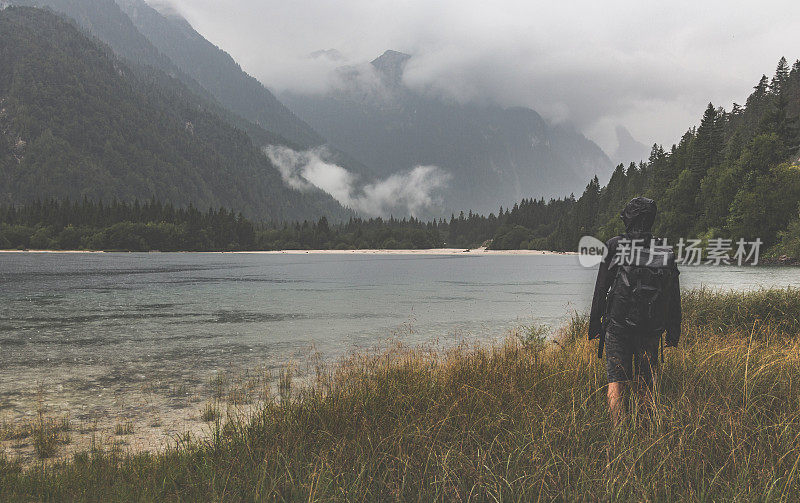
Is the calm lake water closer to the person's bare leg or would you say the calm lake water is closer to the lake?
the lake

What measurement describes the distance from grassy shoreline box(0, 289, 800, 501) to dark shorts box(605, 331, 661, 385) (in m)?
0.46

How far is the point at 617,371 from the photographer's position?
6434 mm

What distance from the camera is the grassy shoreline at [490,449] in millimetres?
4797

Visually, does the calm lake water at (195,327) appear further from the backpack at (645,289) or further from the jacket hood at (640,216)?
the jacket hood at (640,216)

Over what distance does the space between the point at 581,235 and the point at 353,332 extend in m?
167

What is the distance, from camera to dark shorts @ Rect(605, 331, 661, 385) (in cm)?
625

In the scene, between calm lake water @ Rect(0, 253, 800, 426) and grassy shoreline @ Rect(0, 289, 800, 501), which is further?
calm lake water @ Rect(0, 253, 800, 426)

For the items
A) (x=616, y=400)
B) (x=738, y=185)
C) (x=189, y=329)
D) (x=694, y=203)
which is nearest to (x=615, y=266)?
(x=616, y=400)

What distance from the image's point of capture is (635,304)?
605 centimetres

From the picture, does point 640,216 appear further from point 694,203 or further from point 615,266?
point 694,203

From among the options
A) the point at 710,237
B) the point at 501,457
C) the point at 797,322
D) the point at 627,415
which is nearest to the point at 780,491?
the point at 627,415

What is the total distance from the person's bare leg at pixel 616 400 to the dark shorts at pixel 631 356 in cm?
9

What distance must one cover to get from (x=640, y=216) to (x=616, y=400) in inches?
101

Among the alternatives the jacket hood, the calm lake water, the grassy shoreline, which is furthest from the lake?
the jacket hood
